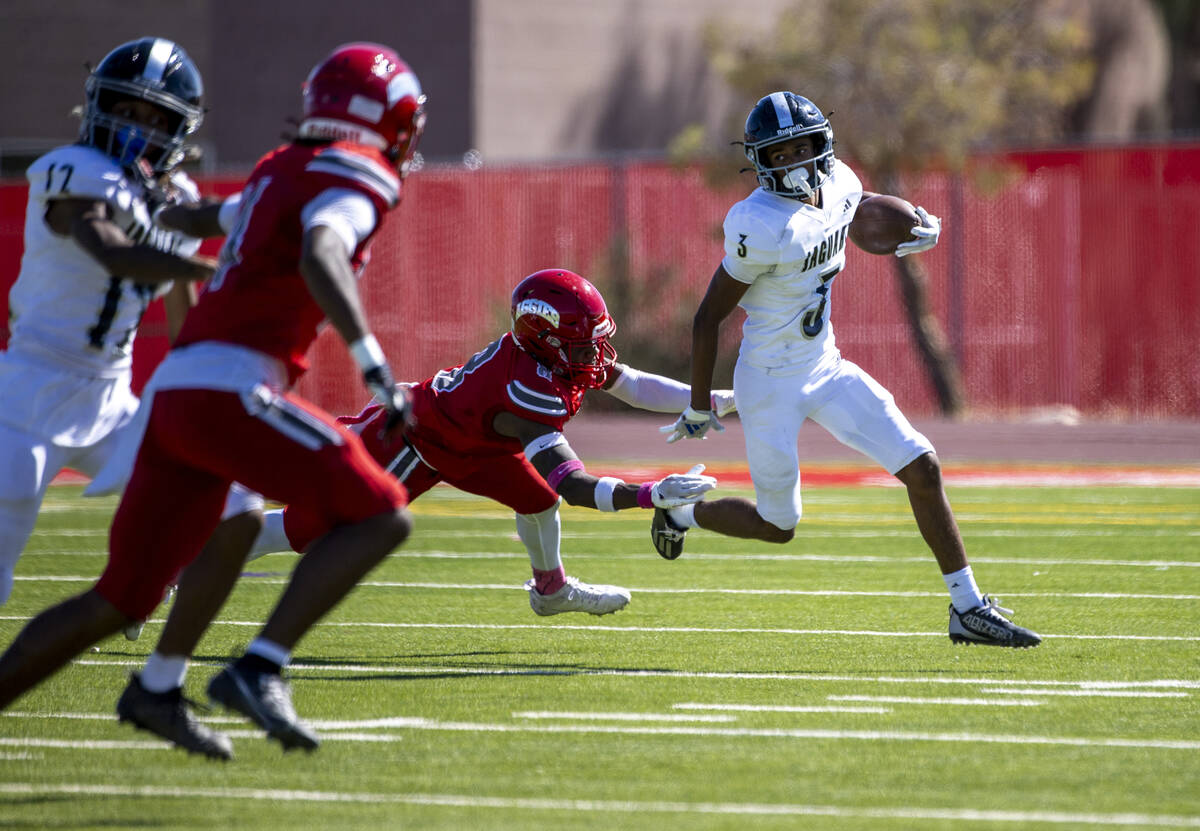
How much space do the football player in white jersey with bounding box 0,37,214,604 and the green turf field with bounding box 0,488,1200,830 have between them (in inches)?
34.3

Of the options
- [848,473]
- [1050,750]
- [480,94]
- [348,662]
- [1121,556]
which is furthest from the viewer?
[480,94]

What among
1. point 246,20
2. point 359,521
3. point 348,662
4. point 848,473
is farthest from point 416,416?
point 246,20

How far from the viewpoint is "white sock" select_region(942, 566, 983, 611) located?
24.4 ft

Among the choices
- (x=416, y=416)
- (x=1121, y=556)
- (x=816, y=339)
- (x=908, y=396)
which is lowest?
(x=908, y=396)

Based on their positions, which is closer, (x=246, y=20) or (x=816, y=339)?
(x=816, y=339)

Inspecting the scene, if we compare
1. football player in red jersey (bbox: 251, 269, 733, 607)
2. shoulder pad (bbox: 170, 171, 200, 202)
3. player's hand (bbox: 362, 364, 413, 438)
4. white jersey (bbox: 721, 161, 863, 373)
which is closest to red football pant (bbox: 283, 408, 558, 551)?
football player in red jersey (bbox: 251, 269, 733, 607)

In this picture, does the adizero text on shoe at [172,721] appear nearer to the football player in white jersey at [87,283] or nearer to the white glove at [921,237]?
the football player in white jersey at [87,283]

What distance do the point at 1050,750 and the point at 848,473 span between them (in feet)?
36.4

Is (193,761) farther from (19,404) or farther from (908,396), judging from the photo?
(908,396)

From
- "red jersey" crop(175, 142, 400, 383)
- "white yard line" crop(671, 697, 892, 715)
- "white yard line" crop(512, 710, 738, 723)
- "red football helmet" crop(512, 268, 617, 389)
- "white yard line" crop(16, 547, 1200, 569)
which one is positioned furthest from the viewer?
"white yard line" crop(16, 547, 1200, 569)

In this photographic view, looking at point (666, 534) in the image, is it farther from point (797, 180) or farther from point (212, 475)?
point (212, 475)

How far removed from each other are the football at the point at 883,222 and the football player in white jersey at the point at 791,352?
0.13 metres

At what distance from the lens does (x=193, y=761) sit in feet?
18.1

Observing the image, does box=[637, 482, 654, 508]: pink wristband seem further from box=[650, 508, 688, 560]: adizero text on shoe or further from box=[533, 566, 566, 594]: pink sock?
box=[533, 566, 566, 594]: pink sock
